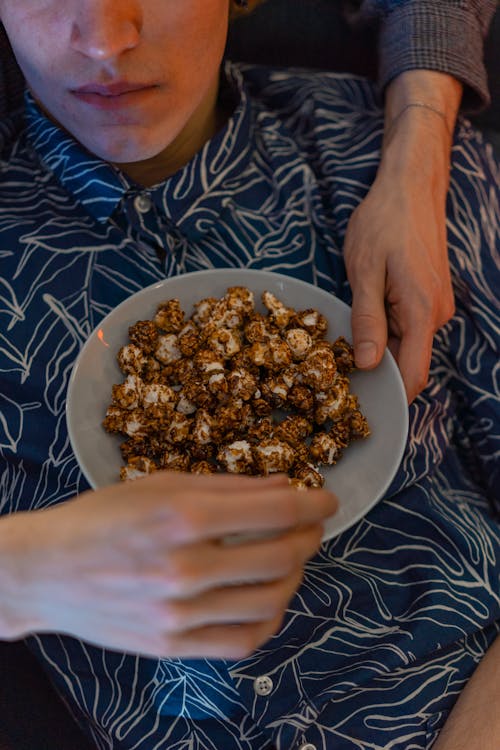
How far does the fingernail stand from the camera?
918 millimetres

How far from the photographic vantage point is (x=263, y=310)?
1.00 metres

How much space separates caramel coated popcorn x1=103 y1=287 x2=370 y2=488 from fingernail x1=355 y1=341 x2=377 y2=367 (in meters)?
0.02

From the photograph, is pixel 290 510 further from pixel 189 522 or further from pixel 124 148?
pixel 124 148

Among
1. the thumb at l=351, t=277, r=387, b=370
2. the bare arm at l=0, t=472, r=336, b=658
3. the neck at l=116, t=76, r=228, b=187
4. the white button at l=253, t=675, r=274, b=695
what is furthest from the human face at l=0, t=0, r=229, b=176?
the white button at l=253, t=675, r=274, b=695

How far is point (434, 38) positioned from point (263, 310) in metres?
0.57

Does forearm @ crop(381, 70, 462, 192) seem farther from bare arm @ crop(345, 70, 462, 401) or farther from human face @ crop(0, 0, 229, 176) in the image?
human face @ crop(0, 0, 229, 176)

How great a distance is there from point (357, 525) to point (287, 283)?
346 millimetres

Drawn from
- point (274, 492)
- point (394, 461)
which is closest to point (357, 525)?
point (394, 461)

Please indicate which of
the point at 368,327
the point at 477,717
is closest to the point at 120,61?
the point at 368,327

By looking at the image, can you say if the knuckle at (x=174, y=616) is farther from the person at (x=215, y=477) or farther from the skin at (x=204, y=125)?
the skin at (x=204, y=125)

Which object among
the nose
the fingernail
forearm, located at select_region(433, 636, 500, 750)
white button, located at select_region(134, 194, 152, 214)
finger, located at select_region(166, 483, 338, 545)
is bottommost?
forearm, located at select_region(433, 636, 500, 750)

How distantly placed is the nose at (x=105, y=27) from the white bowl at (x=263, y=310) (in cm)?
29

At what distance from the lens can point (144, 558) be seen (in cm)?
55

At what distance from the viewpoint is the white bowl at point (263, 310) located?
857mm
